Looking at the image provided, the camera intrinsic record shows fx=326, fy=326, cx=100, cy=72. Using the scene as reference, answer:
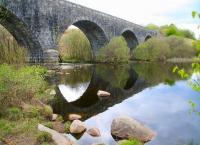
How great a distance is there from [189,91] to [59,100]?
308 inches

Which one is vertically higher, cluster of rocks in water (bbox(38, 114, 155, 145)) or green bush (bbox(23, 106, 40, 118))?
green bush (bbox(23, 106, 40, 118))

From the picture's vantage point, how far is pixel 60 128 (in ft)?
35.0

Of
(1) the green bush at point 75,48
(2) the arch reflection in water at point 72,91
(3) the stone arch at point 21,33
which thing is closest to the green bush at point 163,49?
(1) the green bush at point 75,48

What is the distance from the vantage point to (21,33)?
88.4ft

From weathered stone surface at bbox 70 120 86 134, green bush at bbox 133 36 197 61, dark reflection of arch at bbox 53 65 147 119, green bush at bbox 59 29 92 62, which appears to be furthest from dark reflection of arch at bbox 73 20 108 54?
weathered stone surface at bbox 70 120 86 134

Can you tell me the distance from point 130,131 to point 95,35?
3290cm

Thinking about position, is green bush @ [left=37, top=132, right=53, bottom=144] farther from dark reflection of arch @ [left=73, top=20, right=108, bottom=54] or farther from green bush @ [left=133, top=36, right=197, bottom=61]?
green bush @ [left=133, top=36, right=197, bottom=61]

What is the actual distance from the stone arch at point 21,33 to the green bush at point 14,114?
45.9ft

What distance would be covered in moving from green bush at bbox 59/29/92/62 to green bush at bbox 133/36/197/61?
27.6 feet

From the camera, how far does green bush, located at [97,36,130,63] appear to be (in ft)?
127

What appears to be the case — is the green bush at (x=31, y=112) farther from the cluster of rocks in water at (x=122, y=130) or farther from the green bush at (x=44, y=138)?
the green bush at (x=44, y=138)

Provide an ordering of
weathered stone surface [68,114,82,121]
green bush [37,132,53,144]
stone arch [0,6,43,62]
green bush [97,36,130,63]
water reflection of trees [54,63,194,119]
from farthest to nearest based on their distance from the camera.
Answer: green bush [97,36,130,63] < stone arch [0,6,43,62] < water reflection of trees [54,63,194,119] < weathered stone surface [68,114,82,121] < green bush [37,132,53,144]

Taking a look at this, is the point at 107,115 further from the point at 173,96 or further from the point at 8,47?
the point at 8,47

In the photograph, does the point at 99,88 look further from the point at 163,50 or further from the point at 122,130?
the point at 163,50
